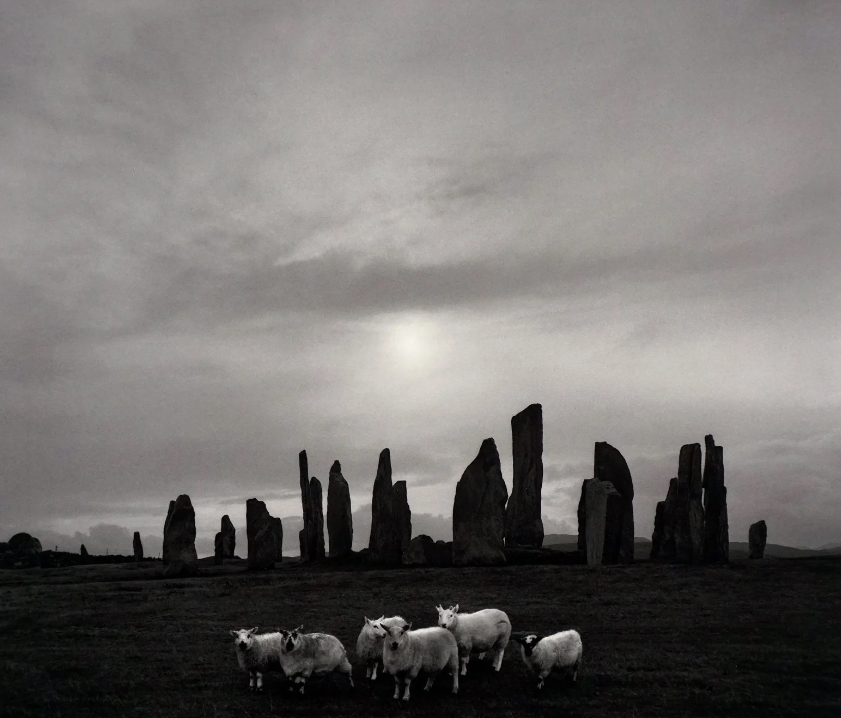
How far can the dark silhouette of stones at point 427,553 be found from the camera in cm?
4200

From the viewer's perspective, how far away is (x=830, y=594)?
28.3m

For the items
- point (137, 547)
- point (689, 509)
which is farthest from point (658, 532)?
point (137, 547)

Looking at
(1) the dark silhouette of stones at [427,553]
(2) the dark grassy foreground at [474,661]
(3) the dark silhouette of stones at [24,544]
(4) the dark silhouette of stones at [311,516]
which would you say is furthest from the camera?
(3) the dark silhouette of stones at [24,544]

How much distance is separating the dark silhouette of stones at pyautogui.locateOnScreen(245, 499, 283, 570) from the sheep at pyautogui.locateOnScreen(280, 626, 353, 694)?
1163 inches

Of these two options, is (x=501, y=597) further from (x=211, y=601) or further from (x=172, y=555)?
(x=172, y=555)

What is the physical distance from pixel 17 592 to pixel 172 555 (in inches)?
353

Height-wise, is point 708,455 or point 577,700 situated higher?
point 708,455

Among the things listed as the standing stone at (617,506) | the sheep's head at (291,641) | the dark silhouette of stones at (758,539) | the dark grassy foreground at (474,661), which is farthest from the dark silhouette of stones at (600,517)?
the sheep's head at (291,641)

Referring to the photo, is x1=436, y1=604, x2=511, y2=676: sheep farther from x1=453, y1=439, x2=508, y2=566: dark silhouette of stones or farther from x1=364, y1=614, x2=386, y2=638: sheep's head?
x1=453, y1=439, x2=508, y2=566: dark silhouette of stones

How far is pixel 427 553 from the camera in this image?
42469mm

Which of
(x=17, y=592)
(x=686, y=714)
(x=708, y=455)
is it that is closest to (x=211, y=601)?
(x=17, y=592)

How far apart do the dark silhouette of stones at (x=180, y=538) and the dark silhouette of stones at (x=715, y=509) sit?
26961 mm

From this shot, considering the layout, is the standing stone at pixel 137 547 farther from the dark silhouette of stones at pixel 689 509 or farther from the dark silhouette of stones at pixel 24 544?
the dark silhouette of stones at pixel 689 509

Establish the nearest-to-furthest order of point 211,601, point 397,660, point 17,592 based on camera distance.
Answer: point 397,660, point 211,601, point 17,592
